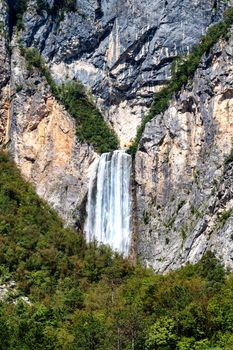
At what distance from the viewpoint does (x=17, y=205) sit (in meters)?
61.3

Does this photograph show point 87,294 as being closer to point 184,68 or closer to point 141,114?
point 141,114

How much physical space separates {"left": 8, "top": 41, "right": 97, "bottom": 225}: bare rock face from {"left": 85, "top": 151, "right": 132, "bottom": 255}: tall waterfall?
126 centimetres

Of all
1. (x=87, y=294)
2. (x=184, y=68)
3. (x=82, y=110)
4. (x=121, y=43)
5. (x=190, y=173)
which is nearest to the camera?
(x=87, y=294)

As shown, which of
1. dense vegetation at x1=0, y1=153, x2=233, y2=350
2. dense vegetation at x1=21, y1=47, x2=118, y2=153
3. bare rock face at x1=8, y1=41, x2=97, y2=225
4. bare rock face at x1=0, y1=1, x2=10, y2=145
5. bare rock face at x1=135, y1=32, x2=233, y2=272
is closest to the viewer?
dense vegetation at x1=0, y1=153, x2=233, y2=350

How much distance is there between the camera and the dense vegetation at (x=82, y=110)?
66.1 m

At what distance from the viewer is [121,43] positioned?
6862 cm

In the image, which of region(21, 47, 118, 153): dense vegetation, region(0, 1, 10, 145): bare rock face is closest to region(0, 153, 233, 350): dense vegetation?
region(0, 1, 10, 145): bare rock face

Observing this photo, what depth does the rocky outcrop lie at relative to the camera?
220ft

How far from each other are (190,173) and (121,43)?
17.1m

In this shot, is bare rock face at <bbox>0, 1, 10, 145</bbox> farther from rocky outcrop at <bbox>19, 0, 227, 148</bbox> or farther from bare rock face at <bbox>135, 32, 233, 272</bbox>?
bare rock face at <bbox>135, 32, 233, 272</bbox>

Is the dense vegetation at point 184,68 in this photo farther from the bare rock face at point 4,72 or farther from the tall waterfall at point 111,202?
the bare rock face at point 4,72

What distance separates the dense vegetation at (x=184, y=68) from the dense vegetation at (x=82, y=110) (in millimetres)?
3118

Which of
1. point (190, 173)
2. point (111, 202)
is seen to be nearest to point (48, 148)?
point (111, 202)

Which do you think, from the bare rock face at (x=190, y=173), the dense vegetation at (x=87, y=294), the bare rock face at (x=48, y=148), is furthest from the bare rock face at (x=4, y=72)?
the bare rock face at (x=190, y=173)
